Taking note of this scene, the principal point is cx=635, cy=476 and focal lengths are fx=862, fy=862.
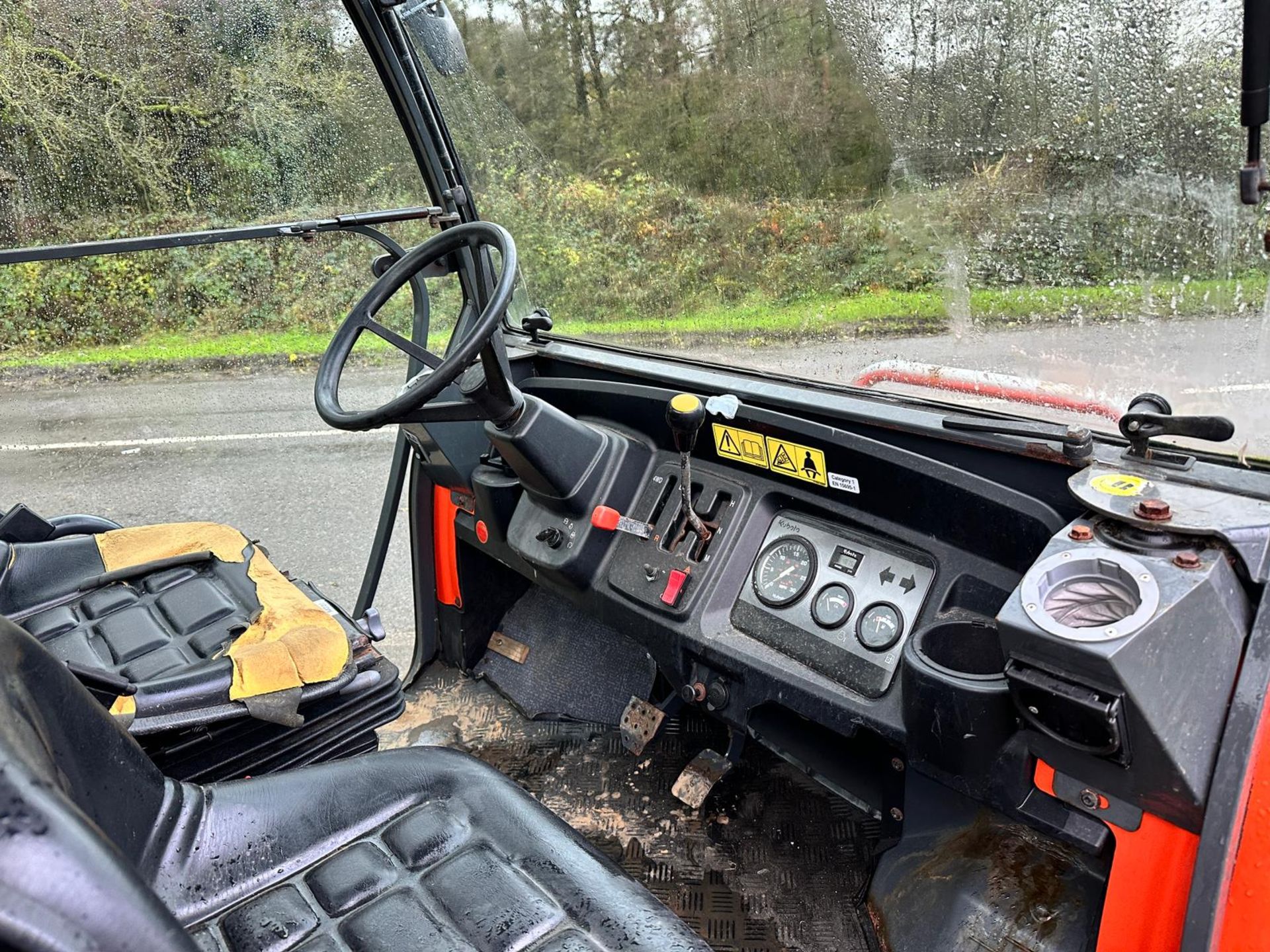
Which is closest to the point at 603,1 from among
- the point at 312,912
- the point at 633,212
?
the point at 633,212

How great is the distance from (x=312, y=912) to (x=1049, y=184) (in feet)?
4.55

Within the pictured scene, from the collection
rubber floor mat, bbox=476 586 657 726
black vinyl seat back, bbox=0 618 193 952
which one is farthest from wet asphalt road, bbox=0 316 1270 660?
black vinyl seat back, bbox=0 618 193 952

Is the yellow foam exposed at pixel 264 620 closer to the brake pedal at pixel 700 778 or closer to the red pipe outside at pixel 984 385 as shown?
the brake pedal at pixel 700 778

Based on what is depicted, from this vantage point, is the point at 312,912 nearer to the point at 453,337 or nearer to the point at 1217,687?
the point at 1217,687

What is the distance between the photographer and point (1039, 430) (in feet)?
4.48

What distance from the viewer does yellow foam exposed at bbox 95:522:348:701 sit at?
1.70 m

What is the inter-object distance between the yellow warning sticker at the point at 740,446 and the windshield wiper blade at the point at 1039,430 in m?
0.41

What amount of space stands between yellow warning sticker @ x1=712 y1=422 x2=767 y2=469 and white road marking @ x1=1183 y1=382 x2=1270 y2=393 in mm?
773

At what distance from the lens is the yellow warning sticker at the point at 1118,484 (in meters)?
1.21

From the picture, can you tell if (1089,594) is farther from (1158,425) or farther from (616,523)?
(616,523)

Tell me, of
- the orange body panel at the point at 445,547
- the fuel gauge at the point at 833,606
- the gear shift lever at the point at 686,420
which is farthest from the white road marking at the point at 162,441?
the fuel gauge at the point at 833,606

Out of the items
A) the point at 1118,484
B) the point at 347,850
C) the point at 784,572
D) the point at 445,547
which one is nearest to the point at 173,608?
the point at 445,547

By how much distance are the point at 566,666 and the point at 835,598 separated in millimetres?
1088

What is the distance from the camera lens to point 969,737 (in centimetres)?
130
